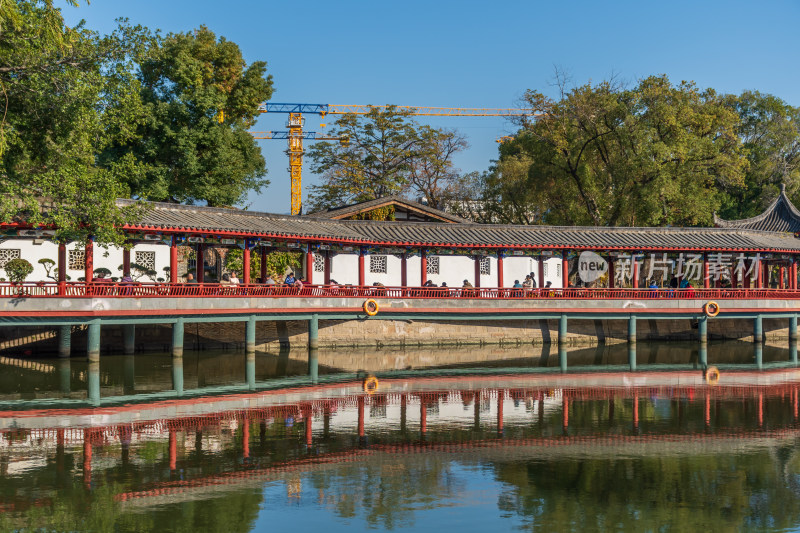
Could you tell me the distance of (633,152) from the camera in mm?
45844

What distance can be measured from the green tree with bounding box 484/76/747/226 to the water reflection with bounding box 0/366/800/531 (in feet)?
73.7

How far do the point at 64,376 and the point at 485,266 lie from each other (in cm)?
1966

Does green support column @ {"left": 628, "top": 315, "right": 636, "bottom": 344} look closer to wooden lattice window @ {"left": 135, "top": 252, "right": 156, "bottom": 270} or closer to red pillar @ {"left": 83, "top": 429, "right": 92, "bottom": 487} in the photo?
wooden lattice window @ {"left": 135, "top": 252, "right": 156, "bottom": 270}

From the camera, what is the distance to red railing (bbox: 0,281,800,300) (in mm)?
26672

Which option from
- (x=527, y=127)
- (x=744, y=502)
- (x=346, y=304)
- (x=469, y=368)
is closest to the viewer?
(x=744, y=502)

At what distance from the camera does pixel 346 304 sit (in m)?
33.4

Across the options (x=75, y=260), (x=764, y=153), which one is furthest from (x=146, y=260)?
(x=764, y=153)

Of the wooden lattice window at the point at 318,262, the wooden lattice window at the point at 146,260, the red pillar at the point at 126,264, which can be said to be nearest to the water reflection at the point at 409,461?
the red pillar at the point at 126,264

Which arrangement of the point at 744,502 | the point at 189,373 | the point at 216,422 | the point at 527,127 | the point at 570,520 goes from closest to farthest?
the point at 570,520
the point at 744,502
the point at 216,422
the point at 189,373
the point at 527,127

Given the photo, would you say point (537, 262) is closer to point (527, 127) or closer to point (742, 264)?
point (742, 264)

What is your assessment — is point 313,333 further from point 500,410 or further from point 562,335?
point 500,410

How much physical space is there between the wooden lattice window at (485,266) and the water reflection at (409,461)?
14877mm

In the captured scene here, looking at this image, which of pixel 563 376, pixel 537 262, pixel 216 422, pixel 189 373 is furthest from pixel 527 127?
pixel 216 422

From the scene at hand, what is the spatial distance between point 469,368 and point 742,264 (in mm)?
18357
